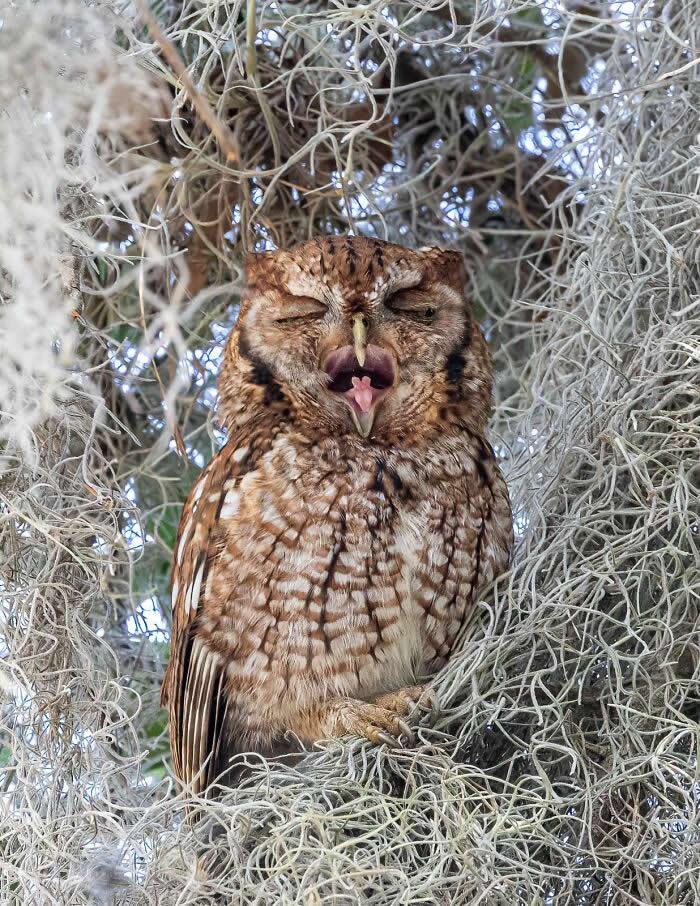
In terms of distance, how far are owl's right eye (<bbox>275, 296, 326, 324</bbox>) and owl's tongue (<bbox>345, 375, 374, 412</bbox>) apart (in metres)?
0.15

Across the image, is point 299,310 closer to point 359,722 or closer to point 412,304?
point 412,304

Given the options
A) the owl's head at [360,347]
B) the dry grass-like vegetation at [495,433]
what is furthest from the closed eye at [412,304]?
the dry grass-like vegetation at [495,433]

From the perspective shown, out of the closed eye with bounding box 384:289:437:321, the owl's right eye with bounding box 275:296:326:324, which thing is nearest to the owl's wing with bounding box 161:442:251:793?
the owl's right eye with bounding box 275:296:326:324

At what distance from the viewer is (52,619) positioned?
2094mm

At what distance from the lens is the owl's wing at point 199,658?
2.20 m

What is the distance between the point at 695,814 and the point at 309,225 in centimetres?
156

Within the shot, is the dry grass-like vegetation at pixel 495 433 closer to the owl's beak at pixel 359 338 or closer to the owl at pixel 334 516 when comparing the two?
the owl at pixel 334 516

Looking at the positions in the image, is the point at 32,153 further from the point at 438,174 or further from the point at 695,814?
the point at 438,174

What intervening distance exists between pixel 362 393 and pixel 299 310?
0.70 ft

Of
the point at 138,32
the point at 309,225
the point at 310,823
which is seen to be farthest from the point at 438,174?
the point at 310,823

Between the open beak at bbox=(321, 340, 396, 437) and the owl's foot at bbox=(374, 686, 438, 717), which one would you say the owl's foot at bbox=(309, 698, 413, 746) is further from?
the open beak at bbox=(321, 340, 396, 437)

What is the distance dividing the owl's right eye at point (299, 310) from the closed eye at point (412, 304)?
130 millimetres

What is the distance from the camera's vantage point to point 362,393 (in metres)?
2.26

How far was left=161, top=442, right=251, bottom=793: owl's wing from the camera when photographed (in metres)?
2.20
